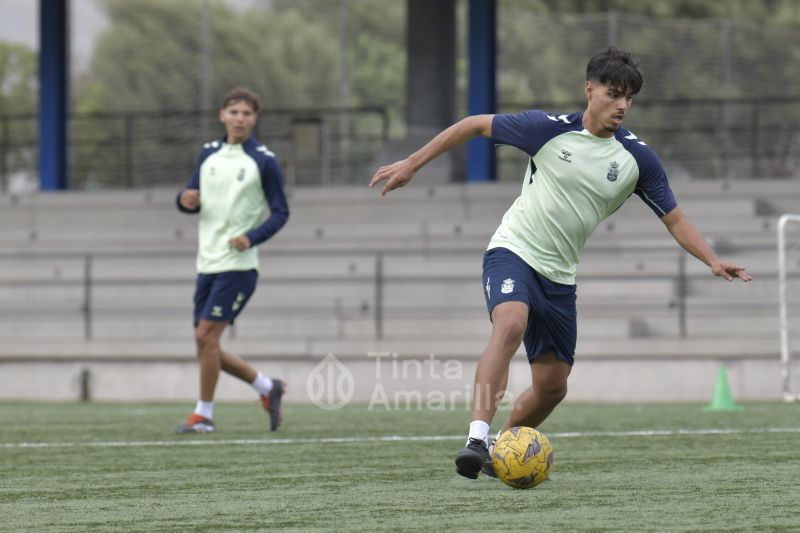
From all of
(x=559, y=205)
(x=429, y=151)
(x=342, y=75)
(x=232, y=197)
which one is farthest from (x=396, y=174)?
(x=342, y=75)

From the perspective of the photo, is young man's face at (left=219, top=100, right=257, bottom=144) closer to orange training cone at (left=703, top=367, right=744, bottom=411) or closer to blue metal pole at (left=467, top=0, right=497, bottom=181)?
orange training cone at (left=703, top=367, right=744, bottom=411)

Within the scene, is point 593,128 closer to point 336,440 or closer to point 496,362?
point 496,362

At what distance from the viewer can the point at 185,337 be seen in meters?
16.3

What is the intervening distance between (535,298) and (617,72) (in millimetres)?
1031

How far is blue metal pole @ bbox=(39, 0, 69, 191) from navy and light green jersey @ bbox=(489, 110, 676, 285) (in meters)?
15.0

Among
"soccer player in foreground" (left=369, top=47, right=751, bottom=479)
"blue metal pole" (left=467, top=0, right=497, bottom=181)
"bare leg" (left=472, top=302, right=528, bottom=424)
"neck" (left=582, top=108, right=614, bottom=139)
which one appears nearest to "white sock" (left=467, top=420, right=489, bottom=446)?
"bare leg" (left=472, top=302, right=528, bottom=424)

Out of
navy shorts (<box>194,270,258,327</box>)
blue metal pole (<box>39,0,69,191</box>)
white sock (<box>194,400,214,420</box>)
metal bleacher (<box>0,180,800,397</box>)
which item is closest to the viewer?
navy shorts (<box>194,270,258,327</box>)

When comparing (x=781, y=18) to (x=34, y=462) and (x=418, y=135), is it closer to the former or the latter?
(x=418, y=135)

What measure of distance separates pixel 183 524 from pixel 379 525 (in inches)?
26.9

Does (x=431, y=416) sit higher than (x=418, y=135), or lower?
lower

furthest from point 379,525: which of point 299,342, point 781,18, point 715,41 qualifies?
point 781,18

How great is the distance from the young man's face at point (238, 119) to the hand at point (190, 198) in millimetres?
453

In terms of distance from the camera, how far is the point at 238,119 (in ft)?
30.7

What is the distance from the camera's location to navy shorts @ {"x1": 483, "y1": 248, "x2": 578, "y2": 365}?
6.29 metres
